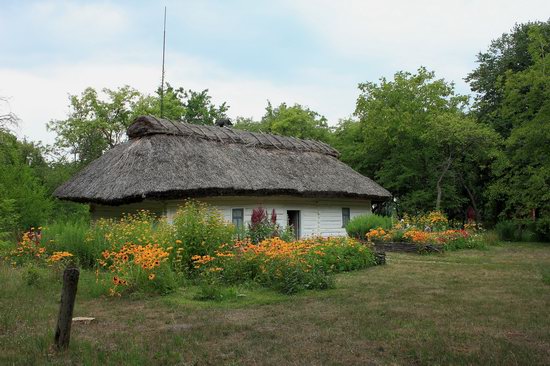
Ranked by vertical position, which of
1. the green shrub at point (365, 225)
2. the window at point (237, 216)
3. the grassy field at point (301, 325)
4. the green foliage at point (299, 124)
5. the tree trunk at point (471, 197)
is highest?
the green foliage at point (299, 124)

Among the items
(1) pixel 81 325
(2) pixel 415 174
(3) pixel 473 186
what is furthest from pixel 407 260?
(3) pixel 473 186

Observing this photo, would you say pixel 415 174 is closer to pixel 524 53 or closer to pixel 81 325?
pixel 524 53

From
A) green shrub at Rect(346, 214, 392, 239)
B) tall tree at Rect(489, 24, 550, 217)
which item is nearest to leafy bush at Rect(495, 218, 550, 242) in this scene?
tall tree at Rect(489, 24, 550, 217)

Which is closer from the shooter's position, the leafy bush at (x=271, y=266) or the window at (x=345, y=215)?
the leafy bush at (x=271, y=266)

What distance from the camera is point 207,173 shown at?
59.9 feet

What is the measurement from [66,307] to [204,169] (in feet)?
43.3

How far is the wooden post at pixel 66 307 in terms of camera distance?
5.43m

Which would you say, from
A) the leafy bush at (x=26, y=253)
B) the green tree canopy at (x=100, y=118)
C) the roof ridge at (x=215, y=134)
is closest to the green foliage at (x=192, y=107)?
the green tree canopy at (x=100, y=118)

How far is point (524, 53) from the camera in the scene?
28328mm

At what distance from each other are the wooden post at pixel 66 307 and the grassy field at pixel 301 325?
0.50 feet

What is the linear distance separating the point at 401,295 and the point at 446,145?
1939cm

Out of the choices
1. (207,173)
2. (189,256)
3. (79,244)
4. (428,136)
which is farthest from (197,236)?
(428,136)

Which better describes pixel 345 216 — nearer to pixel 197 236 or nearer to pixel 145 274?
pixel 197 236

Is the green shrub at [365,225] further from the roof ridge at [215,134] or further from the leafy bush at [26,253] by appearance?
the leafy bush at [26,253]
